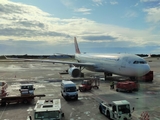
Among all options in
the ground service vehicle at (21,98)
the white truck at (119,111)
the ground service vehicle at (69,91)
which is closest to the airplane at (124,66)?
the ground service vehicle at (69,91)

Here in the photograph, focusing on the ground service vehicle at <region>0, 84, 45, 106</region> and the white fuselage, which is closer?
the ground service vehicle at <region>0, 84, 45, 106</region>

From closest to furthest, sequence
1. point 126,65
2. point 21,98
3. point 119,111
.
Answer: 1. point 119,111
2. point 21,98
3. point 126,65

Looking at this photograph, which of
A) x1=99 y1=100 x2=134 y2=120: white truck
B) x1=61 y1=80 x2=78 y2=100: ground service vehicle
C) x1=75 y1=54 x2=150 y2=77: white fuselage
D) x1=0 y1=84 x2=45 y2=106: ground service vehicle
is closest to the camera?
x1=99 y1=100 x2=134 y2=120: white truck

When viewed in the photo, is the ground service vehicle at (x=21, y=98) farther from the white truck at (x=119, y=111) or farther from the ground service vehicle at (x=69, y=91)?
the white truck at (x=119, y=111)

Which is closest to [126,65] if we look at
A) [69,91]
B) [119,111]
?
[69,91]

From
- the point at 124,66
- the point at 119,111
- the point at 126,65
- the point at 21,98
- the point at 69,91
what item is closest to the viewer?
the point at 119,111

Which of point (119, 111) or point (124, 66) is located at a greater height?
point (124, 66)

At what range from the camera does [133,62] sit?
3050 cm

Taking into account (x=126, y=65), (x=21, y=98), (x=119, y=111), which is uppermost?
(x=126, y=65)

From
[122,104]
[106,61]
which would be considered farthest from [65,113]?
[106,61]

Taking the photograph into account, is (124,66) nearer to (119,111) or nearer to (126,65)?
(126,65)

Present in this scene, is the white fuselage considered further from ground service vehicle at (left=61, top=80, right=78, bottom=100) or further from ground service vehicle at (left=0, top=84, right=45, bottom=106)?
ground service vehicle at (left=0, top=84, right=45, bottom=106)

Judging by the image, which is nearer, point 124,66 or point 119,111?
point 119,111

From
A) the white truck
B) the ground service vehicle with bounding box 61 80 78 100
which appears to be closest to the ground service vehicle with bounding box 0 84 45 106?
the ground service vehicle with bounding box 61 80 78 100
